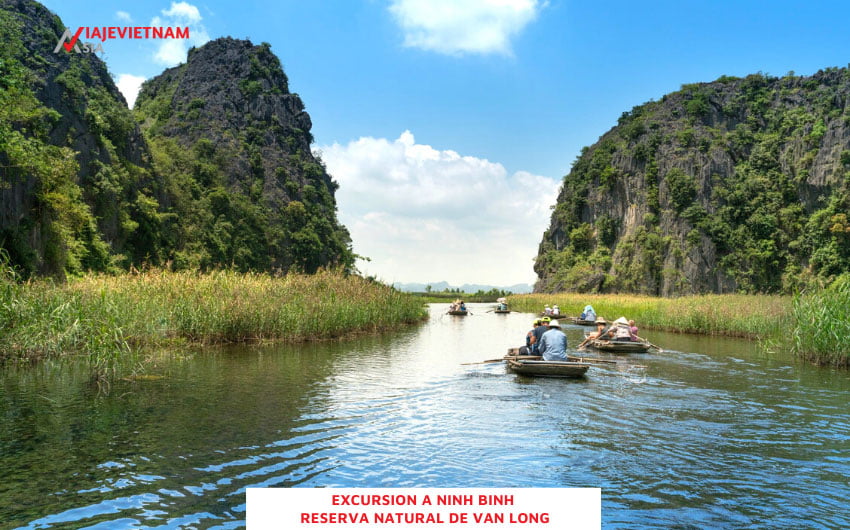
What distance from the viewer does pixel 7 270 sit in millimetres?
14188

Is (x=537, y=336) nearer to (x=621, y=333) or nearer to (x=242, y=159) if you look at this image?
(x=621, y=333)

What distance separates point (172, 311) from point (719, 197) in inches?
2939

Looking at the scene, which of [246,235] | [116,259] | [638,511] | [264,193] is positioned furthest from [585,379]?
[264,193]

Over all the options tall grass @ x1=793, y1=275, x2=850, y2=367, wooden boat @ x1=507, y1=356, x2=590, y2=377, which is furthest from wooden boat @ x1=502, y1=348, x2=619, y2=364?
tall grass @ x1=793, y1=275, x2=850, y2=367

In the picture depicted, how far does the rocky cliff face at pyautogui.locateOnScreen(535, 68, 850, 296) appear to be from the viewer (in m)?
67.1

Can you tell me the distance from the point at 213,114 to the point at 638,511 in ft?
295

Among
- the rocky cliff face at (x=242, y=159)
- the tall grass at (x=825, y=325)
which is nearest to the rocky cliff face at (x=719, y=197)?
the rocky cliff face at (x=242, y=159)

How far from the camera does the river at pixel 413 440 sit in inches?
250

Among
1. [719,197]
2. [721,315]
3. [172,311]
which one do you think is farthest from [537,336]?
[719,197]

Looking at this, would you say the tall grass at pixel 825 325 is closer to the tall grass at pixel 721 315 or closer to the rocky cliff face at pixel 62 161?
the tall grass at pixel 721 315

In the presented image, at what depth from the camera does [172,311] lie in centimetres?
1795

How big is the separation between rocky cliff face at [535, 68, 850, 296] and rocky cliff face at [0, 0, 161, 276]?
2251 inches

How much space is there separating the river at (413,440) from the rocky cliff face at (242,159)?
46.2m

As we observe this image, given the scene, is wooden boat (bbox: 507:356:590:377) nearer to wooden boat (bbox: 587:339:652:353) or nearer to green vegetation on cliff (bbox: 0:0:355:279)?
wooden boat (bbox: 587:339:652:353)
